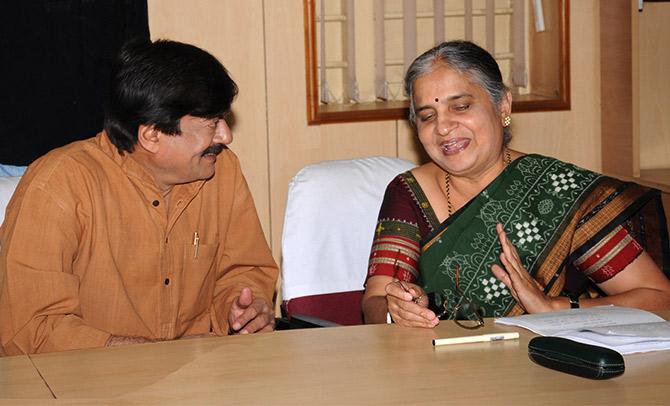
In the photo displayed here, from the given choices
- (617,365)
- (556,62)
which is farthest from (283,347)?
(556,62)

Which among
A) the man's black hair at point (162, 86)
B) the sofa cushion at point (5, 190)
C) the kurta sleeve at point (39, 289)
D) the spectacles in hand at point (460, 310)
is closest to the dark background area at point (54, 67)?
the sofa cushion at point (5, 190)

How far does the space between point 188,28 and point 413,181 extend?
1.24 metres

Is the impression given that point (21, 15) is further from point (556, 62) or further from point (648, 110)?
point (648, 110)

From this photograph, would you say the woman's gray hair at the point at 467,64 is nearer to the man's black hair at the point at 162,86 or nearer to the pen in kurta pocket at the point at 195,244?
the man's black hair at the point at 162,86

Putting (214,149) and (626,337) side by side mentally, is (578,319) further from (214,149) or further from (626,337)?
(214,149)

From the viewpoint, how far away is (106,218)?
2588 millimetres

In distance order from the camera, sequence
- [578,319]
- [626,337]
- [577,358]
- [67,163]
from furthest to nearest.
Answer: [67,163] < [578,319] < [626,337] < [577,358]

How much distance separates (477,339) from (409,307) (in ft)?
0.67

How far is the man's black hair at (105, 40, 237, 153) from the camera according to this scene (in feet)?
8.27

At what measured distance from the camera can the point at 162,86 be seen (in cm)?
252

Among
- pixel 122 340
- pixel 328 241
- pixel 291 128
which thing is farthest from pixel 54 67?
pixel 122 340

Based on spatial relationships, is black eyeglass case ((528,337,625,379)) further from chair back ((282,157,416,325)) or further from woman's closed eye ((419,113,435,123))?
chair back ((282,157,416,325))

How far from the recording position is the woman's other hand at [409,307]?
2152 millimetres

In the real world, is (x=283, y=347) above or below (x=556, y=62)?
below
